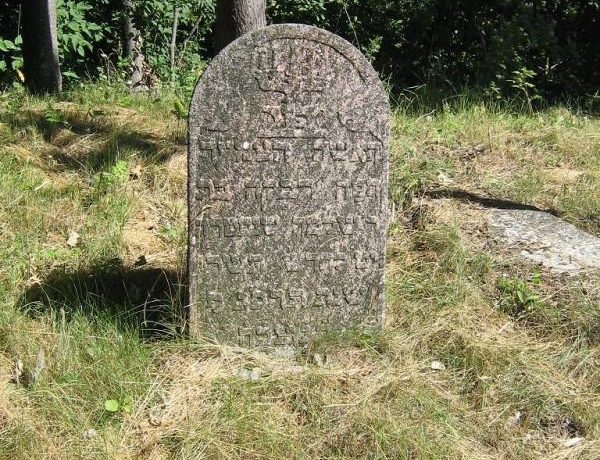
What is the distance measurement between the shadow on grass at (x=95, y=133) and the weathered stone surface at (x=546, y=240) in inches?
90.5

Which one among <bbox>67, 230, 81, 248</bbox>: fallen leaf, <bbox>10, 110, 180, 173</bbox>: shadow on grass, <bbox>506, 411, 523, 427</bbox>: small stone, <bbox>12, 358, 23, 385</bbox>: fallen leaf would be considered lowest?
<bbox>506, 411, 523, 427</bbox>: small stone

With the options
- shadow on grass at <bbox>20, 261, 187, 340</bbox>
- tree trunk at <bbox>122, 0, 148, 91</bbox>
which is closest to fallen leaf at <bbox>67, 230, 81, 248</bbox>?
shadow on grass at <bbox>20, 261, 187, 340</bbox>

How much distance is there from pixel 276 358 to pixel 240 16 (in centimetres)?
250

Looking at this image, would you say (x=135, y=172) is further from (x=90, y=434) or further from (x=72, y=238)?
(x=90, y=434)

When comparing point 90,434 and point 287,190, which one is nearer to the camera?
point 90,434

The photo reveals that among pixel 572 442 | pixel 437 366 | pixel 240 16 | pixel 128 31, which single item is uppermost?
pixel 240 16

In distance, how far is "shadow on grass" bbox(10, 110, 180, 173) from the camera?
521 centimetres

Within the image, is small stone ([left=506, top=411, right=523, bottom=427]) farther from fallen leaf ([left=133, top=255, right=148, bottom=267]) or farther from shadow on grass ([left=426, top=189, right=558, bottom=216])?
fallen leaf ([left=133, top=255, right=148, bottom=267])

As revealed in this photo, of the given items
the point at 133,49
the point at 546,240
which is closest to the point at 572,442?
the point at 546,240

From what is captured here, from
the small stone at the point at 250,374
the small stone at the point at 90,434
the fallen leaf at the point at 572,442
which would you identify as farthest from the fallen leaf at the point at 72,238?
the fallen leaf at the point at 572,442

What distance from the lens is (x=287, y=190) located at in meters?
3.40

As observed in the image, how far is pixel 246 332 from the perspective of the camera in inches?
140

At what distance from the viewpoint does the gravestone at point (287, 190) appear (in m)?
3.23

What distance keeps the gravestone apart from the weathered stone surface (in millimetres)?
1123
